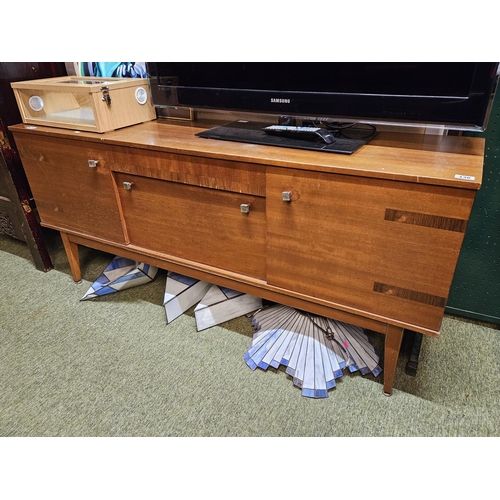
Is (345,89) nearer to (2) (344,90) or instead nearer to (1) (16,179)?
(2) (344,90)

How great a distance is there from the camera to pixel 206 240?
131 cm

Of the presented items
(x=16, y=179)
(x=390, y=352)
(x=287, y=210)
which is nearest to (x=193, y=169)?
(x=287, y=210)

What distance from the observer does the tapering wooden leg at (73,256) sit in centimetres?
169

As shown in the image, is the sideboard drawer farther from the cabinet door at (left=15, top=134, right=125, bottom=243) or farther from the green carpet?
the green carpet

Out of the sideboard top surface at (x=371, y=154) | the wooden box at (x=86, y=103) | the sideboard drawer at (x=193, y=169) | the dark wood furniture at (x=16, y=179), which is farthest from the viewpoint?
the dark wood furniture at (x=16, y=179)

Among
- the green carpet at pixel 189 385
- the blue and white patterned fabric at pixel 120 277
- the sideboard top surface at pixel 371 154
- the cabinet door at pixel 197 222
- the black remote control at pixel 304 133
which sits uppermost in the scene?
the black remote control at pixel 304 133

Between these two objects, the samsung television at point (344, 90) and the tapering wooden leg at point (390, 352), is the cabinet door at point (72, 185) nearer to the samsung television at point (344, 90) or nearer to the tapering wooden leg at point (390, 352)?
the samsung television at point (344, 90)

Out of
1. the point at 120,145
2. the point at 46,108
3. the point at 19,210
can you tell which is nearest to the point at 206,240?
the point at 120,145

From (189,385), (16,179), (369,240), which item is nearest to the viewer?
(369,240)

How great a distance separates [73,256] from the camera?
1.74 metres

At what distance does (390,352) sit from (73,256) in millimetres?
1358

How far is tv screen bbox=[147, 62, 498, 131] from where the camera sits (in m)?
0.97

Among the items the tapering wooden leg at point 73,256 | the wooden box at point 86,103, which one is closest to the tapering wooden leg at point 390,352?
the wooden box at point 86,103

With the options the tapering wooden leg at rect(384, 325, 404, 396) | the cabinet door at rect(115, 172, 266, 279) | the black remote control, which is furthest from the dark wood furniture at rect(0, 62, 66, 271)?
the tapering wooden leg at rect(384, 325, 404, 396)
